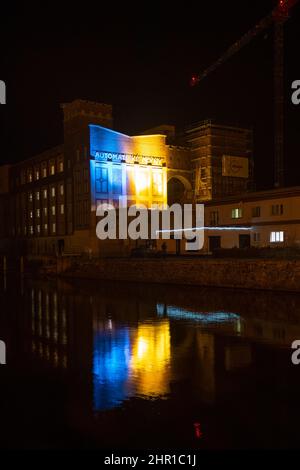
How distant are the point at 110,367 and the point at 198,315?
10.5 meters

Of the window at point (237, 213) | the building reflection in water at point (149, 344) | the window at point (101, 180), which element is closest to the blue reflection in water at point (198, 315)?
the building reflection in water at point (149, 344)

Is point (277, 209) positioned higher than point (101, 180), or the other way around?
point (101, 180)

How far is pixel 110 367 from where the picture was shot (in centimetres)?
1393

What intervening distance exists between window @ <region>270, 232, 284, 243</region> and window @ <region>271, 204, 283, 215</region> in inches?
71.4

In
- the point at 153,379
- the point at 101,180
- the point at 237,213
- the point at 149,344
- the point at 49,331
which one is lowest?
the point at 49,331

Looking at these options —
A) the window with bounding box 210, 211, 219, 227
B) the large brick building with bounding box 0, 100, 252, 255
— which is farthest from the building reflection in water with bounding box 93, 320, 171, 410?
the large brick building with bounding box 0, 100, 252, 255

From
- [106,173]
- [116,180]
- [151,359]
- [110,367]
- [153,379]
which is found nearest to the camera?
[153,379]

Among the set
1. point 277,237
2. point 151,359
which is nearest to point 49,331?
point 151,359

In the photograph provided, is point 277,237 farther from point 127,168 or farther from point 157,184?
point 157,184

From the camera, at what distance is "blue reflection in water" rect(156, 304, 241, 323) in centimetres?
2222

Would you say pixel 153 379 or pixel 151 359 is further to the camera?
pixel 151 359

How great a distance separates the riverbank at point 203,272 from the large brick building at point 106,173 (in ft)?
37.1

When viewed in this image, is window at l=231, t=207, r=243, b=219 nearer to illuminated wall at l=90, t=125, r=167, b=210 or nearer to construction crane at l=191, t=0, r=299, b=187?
illuminated wall at l=90, t=125, r=167, b=210
